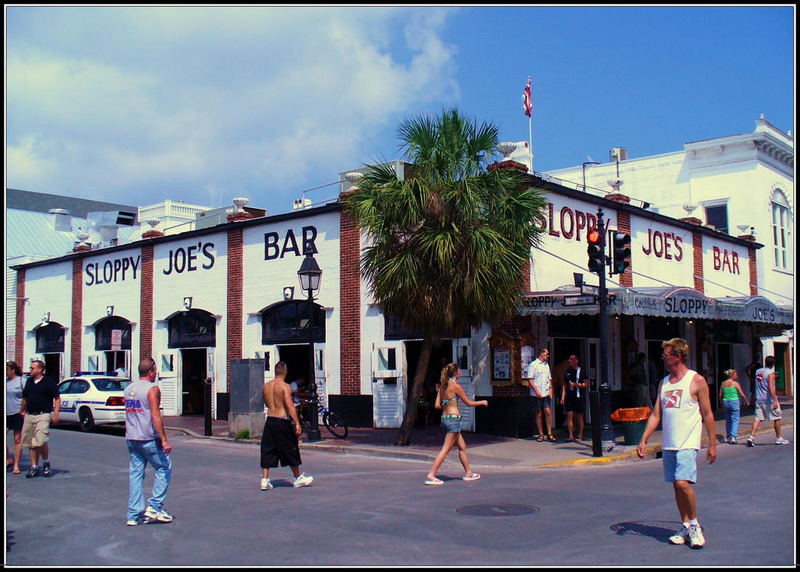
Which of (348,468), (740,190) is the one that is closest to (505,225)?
(348,468)

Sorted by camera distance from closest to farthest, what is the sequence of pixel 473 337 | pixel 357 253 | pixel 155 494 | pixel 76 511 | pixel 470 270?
pixel 155 494 < pixel 76 511 < pixel 470 270 < pixel 473 337 < pixel 357 253

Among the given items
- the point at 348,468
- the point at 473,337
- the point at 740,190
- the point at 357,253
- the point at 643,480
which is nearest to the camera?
the point at 643,480

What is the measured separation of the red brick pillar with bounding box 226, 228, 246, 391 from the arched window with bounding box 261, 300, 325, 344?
974 millimetres

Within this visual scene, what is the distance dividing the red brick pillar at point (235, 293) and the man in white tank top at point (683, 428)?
716 inches

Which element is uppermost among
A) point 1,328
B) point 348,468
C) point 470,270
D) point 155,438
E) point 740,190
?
point 740,190

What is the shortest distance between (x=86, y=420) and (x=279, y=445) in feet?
39.8

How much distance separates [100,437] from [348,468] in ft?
28.9

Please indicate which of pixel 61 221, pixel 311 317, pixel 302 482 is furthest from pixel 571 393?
pixel 61 221

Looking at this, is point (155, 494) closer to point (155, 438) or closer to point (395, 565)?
point (155, 438)

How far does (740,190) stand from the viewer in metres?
34.0

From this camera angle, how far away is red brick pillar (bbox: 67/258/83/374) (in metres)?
31.0

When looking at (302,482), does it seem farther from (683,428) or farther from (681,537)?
(683,428)

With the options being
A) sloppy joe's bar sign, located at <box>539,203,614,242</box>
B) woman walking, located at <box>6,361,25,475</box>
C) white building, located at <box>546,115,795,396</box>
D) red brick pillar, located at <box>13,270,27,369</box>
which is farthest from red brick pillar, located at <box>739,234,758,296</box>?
red brick pillar, located at <box>13,270,27,369</box>

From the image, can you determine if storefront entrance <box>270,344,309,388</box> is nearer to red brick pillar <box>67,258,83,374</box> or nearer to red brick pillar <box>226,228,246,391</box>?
red brick pillar <box>226,228,246,391</box>
